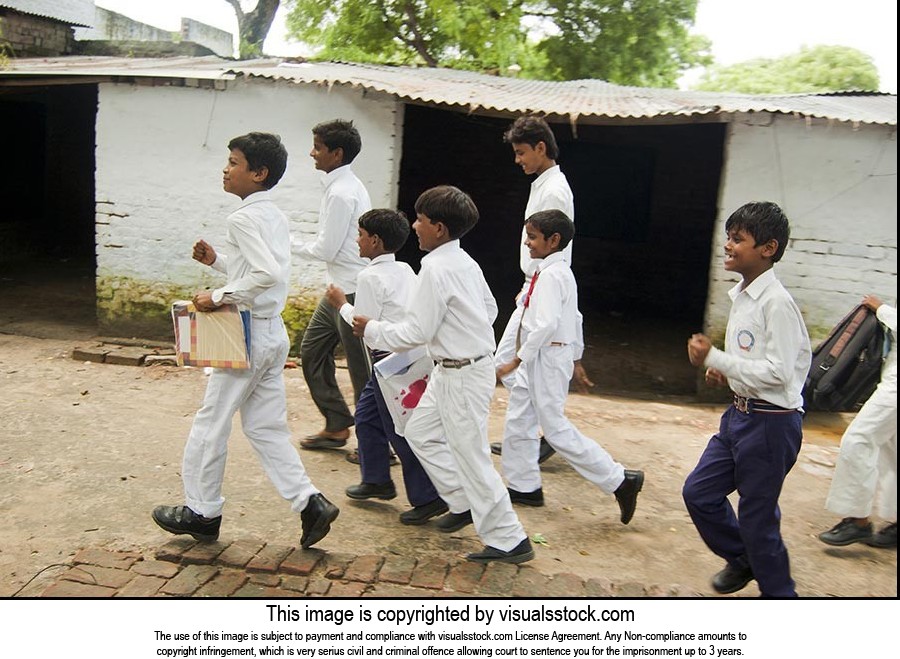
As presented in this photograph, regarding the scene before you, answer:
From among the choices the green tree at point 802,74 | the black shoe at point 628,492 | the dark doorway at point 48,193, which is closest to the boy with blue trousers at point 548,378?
the black shoe at point 628,492

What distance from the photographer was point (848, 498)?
3.91 meters

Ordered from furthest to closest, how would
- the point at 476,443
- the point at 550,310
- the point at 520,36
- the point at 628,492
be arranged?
1. the point at 520,36
2. the point at 628,492
3. the point at 550,310
4. the point at 476,443

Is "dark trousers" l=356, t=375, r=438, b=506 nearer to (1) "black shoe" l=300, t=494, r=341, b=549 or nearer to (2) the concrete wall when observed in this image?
(1) "black shoe" l=300, t=494, r=341, b=549

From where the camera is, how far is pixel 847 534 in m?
3.94

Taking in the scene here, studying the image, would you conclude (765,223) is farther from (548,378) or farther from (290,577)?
(290,577)

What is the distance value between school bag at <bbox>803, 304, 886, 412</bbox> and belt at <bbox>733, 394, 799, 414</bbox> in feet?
5.20

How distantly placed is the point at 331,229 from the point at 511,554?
1947 mm

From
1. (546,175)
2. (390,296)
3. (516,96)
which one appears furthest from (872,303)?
(516,96)

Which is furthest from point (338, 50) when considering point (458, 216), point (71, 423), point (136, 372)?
point (458, 216)

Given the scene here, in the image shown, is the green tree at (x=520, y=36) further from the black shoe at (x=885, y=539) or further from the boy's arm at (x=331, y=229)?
the black shoe at (x=885, y=539)

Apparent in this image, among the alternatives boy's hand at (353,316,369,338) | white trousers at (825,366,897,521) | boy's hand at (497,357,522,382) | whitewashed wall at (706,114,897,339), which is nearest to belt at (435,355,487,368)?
boy's hand at (353,316,369,338)

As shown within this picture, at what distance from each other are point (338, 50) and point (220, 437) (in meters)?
14.5

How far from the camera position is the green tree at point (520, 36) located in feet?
52.3

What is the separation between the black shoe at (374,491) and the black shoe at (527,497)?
1.95ft
